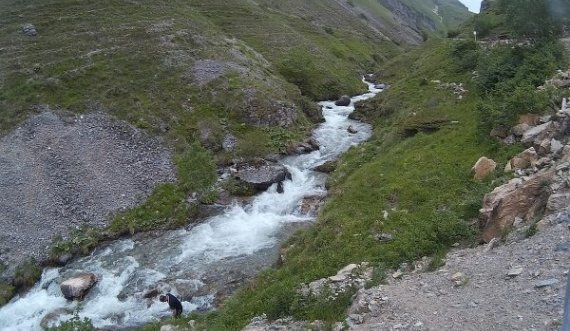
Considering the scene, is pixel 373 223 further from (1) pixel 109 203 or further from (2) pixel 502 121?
(1) pixel 109 203

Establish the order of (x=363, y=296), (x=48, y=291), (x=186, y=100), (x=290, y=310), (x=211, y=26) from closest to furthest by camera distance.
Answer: (x=363, y=296) → (x=290, y=310) → (x=48, y=291) → (x=186, y=100) → (x=211, y=26)

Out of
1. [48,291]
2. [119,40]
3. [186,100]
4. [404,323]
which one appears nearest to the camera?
[404,323]

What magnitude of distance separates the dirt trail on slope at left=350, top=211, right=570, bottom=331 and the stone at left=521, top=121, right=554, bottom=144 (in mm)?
8319

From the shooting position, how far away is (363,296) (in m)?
16.7

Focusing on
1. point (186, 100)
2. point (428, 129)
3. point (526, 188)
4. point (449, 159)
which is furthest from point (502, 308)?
point (186, 100)

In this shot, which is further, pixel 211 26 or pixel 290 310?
pixel 211 26

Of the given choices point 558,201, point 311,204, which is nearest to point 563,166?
point 558,201

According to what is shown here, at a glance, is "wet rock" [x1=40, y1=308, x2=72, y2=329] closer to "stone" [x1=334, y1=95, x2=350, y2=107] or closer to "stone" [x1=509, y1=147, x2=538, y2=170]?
"stone" [x1=509, y1=147, x2=538, y2=170]

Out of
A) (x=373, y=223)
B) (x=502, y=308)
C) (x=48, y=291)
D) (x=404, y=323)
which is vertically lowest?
(x=48, y=291)

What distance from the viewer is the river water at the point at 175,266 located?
24.6 m

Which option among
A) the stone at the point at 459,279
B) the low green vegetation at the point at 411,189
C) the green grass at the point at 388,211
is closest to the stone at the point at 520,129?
the low green vegetation at the point at 411,189

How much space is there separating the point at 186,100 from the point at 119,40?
50.9ft

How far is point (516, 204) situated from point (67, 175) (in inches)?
1251

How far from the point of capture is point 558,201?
54.3 ft
